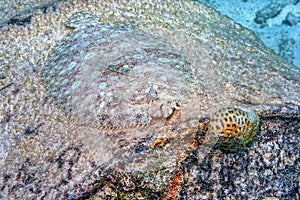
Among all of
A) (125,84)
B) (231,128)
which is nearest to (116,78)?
(125,84)

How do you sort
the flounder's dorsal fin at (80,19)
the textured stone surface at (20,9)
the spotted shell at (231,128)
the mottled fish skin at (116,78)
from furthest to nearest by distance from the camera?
the textured stone surface at (20,9) < the flounder's dorsal fin at (80,19) < the mottled fish skin at (116,78) < the spotted shell at (231,128)

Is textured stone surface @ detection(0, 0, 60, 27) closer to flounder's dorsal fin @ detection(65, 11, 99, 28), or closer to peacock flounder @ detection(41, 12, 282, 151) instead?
flounder's dorsal fin @ detection(65, 11, 99, 28)

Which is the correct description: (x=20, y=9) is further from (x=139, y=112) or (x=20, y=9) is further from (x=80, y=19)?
(x=139, y=112)

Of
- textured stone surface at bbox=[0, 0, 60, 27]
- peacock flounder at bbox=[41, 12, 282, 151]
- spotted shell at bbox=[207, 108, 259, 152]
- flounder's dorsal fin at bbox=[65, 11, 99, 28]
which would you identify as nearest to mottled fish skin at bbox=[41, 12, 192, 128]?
peacock flounder at bbox=[41, 12, 282, 151]

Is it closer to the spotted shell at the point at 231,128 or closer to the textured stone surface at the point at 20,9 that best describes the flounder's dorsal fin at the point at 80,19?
the textured stone surface at the point at 20,9

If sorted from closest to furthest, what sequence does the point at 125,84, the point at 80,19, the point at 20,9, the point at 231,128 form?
the point at 231,128 < the point at 125,84 < the point at 80,19 < the point at 20,9

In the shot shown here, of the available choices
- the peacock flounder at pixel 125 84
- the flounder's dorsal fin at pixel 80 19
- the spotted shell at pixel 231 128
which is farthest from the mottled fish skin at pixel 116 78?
the spotted shell at pixel 231 128
